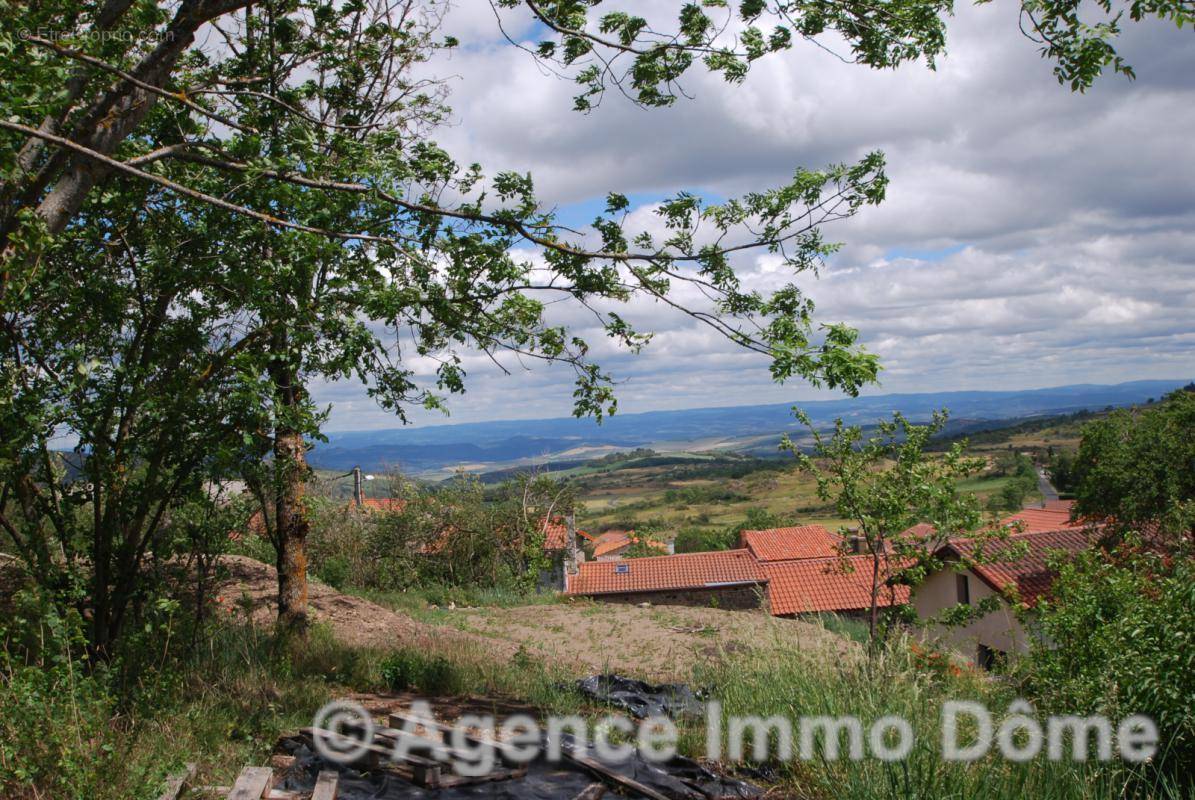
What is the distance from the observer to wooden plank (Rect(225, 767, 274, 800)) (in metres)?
4.50

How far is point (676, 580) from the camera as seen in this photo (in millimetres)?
33656

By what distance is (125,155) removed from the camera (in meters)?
6.57

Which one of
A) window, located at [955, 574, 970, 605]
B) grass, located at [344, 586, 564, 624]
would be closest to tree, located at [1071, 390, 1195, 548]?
window, located at [955, 574, 970, 605]

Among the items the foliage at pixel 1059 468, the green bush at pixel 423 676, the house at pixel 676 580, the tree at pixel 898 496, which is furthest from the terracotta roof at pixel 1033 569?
the foliage at pixel 1059 468

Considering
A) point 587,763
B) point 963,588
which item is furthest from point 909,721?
point 963,588

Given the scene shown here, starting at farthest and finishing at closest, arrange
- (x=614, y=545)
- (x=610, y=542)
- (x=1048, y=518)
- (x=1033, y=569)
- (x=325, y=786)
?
1. (x=610, y=542)
2. (x=614, y=545)
3. (x=1048, y=518)
4. (x=1033, y=569)
5. (x=325, y=786)

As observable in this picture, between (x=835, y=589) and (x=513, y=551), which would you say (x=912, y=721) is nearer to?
(x=513, y=551)

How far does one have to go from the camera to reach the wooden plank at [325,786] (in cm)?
475

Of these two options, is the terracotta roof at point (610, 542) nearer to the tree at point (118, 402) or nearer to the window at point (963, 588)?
the window at point (963, 588)

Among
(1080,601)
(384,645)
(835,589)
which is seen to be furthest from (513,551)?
(1080,601)

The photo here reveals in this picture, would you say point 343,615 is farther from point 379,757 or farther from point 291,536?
point 379,757

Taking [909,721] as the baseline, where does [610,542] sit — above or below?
below

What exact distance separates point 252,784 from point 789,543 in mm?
45369

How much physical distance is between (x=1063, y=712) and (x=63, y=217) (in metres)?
6.95
